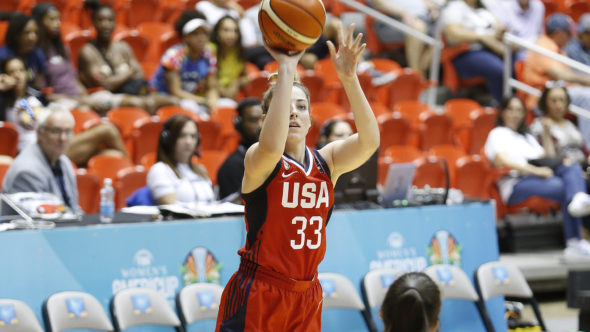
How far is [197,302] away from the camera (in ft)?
14.7

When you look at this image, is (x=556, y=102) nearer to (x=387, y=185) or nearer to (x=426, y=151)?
(x=426, y=151)

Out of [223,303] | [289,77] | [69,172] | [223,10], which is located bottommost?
[223,303]

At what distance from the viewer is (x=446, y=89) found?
9.77m

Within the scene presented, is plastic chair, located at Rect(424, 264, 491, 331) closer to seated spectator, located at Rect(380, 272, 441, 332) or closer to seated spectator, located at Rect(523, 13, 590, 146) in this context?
seated spectator, located at Rect(380, 272, 441, 332)

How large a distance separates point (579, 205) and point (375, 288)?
103 inches

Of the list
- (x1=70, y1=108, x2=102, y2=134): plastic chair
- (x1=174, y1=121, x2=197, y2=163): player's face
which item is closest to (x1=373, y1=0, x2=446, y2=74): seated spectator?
(x1=70, y1=108, x2=102, y2=134): plastic chair

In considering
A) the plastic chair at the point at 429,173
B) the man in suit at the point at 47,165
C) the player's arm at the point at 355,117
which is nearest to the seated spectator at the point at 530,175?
the plastic chair at the point at 429,173

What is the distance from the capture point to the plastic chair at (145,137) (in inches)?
266

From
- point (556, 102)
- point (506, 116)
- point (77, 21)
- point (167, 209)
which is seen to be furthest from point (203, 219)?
point (77, 21)

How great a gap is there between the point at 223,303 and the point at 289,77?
894 millimetres

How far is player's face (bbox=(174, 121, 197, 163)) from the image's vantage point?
5344mm

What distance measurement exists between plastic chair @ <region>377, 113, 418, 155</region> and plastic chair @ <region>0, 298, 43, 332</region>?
13.8ft

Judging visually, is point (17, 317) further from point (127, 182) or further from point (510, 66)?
point (510, 66)

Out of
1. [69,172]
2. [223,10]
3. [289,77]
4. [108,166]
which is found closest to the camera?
[289,77]
